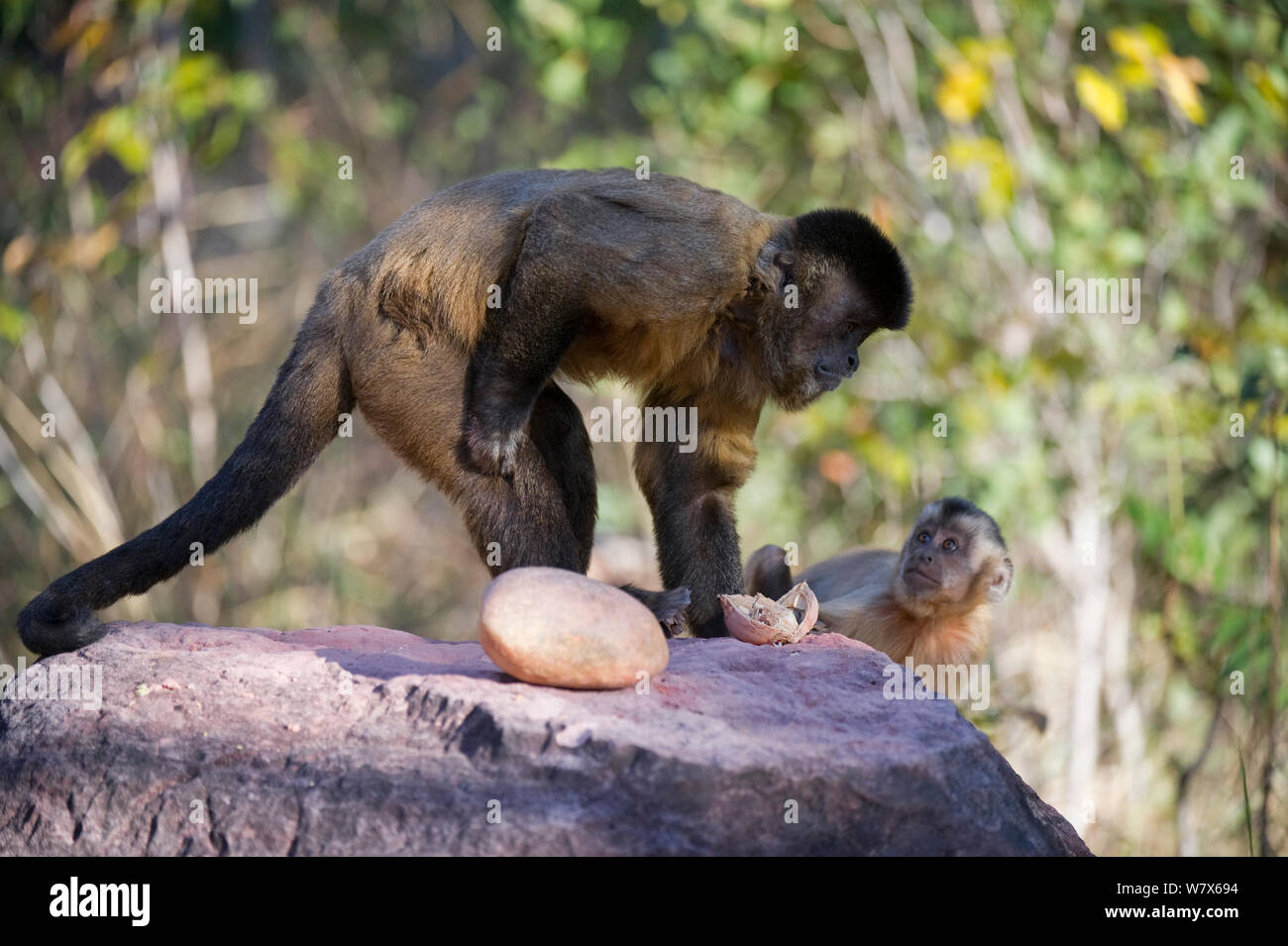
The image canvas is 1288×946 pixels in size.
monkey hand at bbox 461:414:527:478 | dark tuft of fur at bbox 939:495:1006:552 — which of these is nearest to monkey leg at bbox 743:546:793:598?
dark tuft of fur at bbox 939:495:1006:552

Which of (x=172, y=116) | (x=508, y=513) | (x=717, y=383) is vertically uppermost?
(x=172, y=116)

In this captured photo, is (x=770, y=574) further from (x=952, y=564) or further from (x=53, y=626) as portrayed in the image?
(x=53, y=626)

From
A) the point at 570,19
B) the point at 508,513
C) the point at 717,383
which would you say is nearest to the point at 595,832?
the point at 508,513

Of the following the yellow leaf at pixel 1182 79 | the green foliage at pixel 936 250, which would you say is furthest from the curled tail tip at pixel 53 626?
the yellow leaf at pixel 1182 79

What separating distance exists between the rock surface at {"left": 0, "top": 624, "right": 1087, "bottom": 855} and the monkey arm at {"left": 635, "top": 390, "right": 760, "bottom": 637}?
3.60 feet

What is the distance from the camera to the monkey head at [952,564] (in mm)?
5219

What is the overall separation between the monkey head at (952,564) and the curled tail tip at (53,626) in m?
3.09

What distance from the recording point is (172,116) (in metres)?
7.70

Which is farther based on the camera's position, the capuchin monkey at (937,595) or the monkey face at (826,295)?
the capuchin monkey at (937,595)

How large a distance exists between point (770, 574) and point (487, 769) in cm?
297

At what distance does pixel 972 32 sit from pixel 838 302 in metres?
4.49

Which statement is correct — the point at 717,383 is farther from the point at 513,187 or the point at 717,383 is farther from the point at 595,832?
the point at 595,832

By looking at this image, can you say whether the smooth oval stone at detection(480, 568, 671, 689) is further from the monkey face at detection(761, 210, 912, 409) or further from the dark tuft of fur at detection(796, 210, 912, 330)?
the dark tuft of fur at detection(796, 210, 912, 330)

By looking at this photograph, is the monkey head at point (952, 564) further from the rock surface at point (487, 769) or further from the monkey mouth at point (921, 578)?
the rock surface at point (487, 769)
